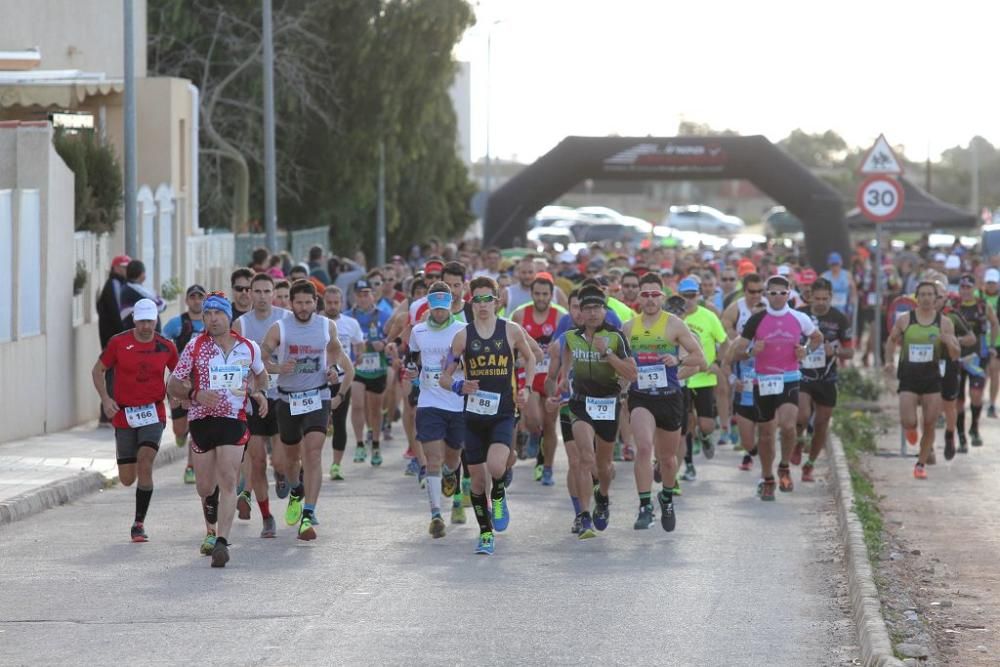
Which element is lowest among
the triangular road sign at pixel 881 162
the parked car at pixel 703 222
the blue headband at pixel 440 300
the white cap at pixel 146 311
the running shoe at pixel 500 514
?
the running shoe at pixel 500 514

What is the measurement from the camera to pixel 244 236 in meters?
34.3

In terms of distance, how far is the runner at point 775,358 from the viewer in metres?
15.7

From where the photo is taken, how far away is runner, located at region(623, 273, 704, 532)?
13.5 m

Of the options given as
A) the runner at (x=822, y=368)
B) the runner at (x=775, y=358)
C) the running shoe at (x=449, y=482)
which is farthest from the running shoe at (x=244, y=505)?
the runner at (x=822, y=368)

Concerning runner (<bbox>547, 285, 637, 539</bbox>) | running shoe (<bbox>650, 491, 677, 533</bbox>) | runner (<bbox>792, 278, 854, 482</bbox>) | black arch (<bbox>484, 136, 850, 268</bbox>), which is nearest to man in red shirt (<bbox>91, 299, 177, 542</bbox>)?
runner (<bbox>547, 285, 637, 539</bbox>)

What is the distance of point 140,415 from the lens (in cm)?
1317

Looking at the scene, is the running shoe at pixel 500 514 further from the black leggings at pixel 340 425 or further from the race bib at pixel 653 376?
the black leggings at pixel 340 425

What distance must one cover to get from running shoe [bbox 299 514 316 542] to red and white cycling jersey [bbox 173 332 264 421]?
1.13 meters

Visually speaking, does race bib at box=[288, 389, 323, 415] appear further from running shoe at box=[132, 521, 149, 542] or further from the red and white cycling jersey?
running shoe at box=[132, 521, 149, 542]

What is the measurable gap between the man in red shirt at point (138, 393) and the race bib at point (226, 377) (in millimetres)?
1067

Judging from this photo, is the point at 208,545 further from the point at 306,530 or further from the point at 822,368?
the point at 822,368

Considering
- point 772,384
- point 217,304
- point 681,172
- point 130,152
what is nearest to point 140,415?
point 217,304

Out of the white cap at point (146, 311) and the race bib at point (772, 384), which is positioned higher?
the white cap at point (146, 311)

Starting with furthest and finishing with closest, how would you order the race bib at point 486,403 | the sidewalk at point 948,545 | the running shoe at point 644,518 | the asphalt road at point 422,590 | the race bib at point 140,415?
the running shoe at point 644,518
the race bib at point 140,415
the race bib at point 486,403
the sidewalk at point 948,545
the asphalt road at point 422,590
